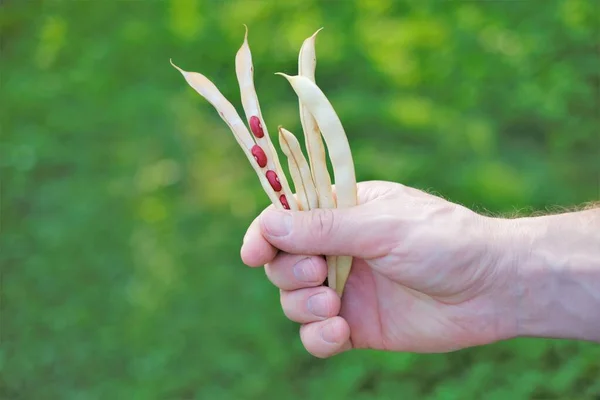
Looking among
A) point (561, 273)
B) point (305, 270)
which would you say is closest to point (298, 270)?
point (305, 270)

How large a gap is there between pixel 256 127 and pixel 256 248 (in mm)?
270

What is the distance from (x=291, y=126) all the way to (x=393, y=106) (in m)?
0.47

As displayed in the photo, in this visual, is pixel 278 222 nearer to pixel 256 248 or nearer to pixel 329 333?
pixel 256 248

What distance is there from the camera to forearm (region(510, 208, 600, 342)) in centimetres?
181

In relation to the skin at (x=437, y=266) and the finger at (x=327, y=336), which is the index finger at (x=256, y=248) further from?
the finger at (x=327, y=336)

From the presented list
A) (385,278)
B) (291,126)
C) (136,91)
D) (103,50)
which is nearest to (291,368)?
(385,278)

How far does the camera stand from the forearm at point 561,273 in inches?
71.4

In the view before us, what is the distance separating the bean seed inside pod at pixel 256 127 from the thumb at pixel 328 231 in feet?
0.53

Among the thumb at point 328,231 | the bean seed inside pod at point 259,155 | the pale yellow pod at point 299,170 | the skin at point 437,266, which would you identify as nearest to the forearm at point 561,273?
the skin at point 437,266

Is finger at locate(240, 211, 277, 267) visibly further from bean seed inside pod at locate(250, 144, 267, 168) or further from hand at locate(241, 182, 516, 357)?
bean seed inside pod at locate(250, 144, 267, 168)

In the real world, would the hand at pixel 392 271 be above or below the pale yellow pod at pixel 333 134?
below

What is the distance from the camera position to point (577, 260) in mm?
1814

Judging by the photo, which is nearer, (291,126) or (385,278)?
(385,278)

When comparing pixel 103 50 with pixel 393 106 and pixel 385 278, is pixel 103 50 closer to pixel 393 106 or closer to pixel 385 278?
pixel 393 106
